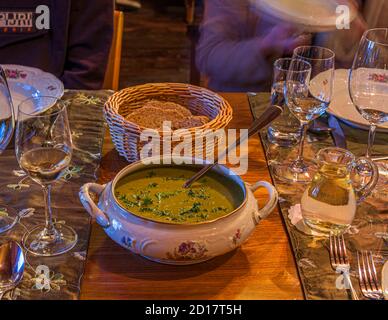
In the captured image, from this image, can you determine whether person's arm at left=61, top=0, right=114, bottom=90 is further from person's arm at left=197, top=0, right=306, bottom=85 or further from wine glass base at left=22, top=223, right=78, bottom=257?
wine glass base at left=22, top=223, right=78, bottom=257

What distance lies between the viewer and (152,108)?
3.92ft

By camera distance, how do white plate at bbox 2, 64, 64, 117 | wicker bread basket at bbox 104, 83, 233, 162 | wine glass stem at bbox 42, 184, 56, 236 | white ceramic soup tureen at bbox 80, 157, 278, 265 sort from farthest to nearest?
white plate at bbox 2, 64, 64, 117 → wicker bread basket at bbox 104, 83, 233, 162 → wine glass stem at bbox 42, 184, 56, 236 → white ceramic soup tureen at bbox 80, 157, 278, 265

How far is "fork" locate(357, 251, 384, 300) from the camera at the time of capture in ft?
2.72

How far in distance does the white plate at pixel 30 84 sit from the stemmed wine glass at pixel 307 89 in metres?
0.55

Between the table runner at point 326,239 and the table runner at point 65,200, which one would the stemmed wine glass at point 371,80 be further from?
the table runner at point 65,200

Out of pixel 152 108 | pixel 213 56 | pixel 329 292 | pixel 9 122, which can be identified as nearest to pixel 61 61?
pixel 213 56

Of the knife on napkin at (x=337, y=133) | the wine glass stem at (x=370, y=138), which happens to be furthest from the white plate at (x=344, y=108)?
the wine glass stem at (x=370, y=138)

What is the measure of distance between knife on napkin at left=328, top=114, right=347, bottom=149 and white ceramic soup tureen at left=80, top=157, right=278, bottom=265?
42 centimetres

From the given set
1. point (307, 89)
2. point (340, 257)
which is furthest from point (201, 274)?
point (307, 89)

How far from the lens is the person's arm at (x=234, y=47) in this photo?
5.95 feet

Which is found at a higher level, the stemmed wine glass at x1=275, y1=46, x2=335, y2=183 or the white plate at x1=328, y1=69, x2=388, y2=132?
the stemmed wine glass at x1=275, y1=46, x2=335, y2=183

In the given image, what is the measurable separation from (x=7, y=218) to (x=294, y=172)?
562 mm

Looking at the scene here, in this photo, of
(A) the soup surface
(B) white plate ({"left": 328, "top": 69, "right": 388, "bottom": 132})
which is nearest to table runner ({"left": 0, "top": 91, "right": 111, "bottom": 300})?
(A) the soup surface

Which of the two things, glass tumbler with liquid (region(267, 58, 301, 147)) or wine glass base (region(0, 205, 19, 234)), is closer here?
wine glass base (region(0, 205, 19, 234))
